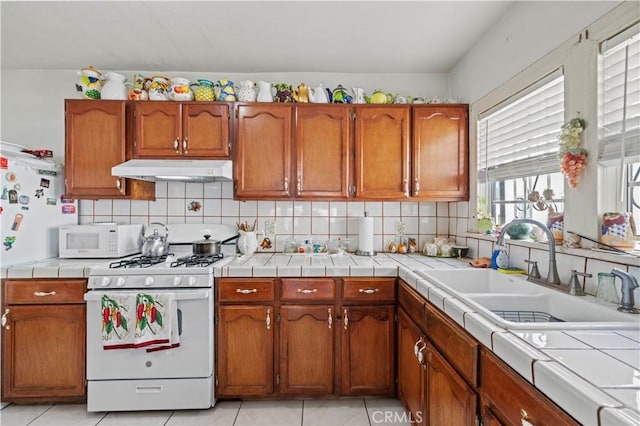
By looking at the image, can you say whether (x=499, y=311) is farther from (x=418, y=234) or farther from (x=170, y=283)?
(x=170, y=283)

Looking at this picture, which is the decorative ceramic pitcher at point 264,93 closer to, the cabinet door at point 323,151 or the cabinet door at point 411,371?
the cabinet door at point 323,151

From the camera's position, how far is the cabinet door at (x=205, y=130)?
230 centimetres

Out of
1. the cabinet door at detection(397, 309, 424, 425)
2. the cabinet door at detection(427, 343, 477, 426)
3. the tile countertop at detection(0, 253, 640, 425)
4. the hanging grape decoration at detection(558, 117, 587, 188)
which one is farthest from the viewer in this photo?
the cabinet door at detection(397, 309, 424, 425)

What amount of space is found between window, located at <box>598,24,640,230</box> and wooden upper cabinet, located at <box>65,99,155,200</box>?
2.80 metres

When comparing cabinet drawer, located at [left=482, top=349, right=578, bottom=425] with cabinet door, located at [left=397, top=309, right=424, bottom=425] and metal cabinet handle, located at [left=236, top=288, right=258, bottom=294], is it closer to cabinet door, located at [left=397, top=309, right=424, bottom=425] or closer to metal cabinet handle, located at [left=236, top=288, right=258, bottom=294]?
cabinet door, located at [left=397, top=309, right=424, bottom=425]

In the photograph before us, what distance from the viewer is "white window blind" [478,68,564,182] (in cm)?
159

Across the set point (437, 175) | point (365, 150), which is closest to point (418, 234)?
point (437, 175)

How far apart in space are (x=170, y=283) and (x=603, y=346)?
6.51 ft

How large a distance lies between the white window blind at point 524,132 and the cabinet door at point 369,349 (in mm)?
1167

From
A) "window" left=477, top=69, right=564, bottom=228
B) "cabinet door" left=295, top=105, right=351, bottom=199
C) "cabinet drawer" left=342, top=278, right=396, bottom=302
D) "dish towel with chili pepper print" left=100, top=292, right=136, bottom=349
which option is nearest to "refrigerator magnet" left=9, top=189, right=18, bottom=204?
"dish towel with chili pepper print" left=100, top=292, right=136, bottom=349

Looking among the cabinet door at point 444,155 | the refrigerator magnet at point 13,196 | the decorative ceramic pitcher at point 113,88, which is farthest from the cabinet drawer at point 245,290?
the decorative ceramic pitcher at point 113,88

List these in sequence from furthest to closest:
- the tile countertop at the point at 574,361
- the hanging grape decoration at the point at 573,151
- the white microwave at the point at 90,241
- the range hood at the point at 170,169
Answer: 1. the white microwave at the point at 90,241
2. the range hood at the point at 170,169
3. the hanging grape decoration at the point at 573,151
4. the tile countertop at the point at 574,361

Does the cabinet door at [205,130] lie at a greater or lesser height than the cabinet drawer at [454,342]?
greater

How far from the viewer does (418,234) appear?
2.73 metres
